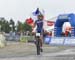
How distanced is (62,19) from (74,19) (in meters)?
1.64

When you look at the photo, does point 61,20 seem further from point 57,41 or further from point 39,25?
point 39,25

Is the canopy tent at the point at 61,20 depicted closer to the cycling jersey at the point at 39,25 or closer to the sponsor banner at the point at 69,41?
the sponsor banner at the point at 69,41

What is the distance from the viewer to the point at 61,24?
39.5 metres

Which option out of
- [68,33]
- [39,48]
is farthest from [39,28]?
[68,33]

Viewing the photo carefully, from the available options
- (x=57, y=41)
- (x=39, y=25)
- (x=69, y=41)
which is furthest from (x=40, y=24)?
(x=57, y=41)

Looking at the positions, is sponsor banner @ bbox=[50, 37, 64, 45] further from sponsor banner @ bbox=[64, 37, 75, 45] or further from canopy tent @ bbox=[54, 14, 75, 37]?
canopy tent @ bbox=[54, 14, 75, 37]

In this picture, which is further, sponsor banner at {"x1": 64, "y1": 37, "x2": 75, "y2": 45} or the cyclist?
sponsor banner at {"x1": 64, "y1": 37, "x2": 75, "y2": 45}

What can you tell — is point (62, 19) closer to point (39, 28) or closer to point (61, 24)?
point (61, 24)

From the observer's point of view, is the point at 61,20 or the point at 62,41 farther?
the point at 61,20

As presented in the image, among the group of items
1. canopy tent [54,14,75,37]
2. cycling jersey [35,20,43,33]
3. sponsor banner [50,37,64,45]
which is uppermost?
canopy tent [54,14,75,37]

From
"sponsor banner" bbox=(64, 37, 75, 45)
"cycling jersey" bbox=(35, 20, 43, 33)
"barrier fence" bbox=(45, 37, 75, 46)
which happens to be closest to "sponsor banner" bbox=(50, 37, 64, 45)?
"barrier fence" bbox=(45, 37, 75, 46)

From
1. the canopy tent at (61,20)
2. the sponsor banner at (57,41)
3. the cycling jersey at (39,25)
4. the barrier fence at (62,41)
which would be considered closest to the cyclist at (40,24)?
the cycling jersey at (39,25)

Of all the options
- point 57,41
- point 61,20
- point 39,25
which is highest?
point 61,20

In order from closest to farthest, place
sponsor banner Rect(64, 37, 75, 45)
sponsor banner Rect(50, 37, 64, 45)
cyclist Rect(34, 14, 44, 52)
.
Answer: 1. cyclist Rect(34, 14, 44, 52)
2. sponsor banner Rect(64, 37, 75, 45)
3. sponsor banner Rect(50, 37, 64, 45)
